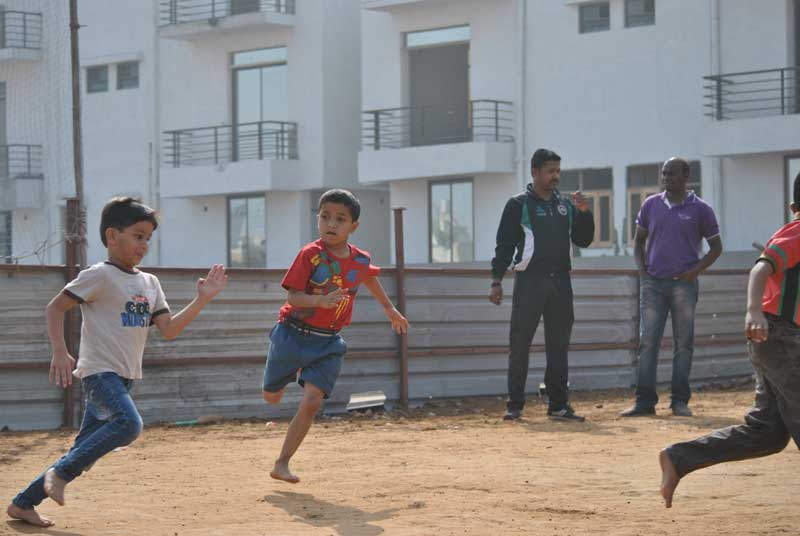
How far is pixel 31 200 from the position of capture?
39469mm

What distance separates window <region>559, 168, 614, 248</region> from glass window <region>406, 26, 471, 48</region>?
4.47 metres

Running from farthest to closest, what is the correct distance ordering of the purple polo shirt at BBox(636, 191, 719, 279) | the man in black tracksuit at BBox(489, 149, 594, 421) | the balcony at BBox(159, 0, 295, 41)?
the balcony at BBox(159, 0, 295, 41) < the purple polo shirt at BBox(636, 191, 719, 279) < the man in black tracksuit at BBox(489, 149, 594, 421)

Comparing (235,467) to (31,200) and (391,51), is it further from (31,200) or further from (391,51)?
(31,200)

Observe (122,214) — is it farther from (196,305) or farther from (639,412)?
(639,412)

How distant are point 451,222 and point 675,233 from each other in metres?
Answer: 22.1

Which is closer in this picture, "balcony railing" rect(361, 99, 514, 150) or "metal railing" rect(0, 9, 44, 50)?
"balcony railing" rect(361, 99, 514, 150)

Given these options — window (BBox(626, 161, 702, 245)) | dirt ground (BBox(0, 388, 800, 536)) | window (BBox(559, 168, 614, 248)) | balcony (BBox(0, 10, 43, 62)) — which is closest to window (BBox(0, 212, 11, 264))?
balcony (BBox(0, 10, 43, 62))

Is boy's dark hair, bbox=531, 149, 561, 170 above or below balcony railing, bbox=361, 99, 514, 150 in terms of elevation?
below

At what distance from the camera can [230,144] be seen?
37.5 meters

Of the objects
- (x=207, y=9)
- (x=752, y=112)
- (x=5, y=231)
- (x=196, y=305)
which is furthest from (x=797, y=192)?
(x=5, y=231)

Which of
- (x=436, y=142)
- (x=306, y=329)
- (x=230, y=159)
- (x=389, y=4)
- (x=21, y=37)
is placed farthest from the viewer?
(x=21, y=37)

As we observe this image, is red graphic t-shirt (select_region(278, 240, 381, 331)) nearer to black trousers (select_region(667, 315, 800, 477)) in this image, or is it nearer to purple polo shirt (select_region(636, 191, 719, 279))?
black trousers (select_region(667, 315, 800, 477))

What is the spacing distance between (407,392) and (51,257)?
27763mm

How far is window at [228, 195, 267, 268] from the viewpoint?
37219 mm
